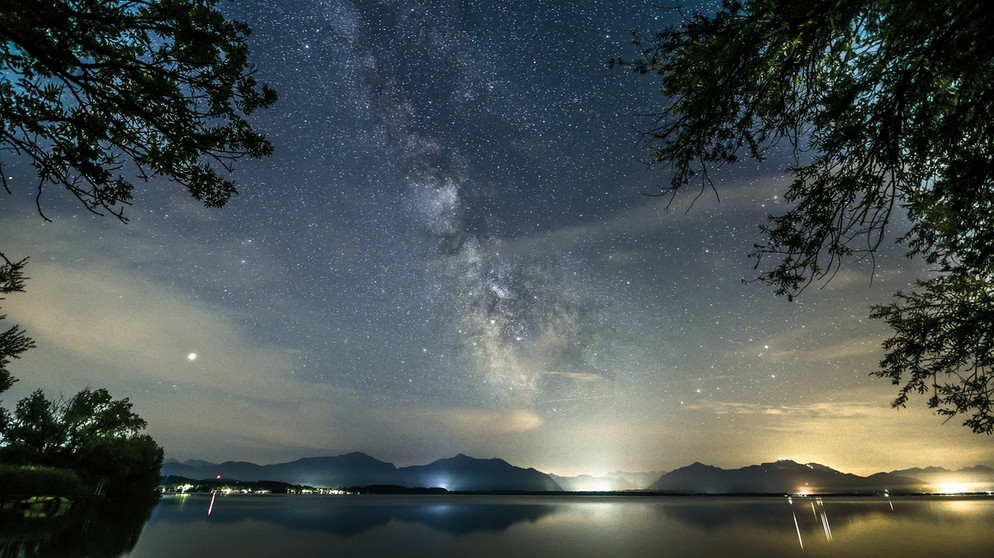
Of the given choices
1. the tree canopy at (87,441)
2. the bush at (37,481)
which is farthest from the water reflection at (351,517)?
the bush at (37,481)

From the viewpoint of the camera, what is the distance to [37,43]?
201 inches

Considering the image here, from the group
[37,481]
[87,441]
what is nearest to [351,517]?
[87,441]

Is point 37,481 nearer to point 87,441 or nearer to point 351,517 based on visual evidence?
point 87,441

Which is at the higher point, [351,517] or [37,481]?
[37,481]

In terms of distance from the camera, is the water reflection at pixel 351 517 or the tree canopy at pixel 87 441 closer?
the tree canopy at pixel 87 441

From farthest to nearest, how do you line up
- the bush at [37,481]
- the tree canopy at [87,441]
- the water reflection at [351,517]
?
1. the water reflection at [351,517]
2. the tree canopy at [87,441]
3. the bush at [37,481]

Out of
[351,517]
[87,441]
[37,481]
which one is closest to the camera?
[37,481]

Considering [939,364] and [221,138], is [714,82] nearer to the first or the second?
[221,138]

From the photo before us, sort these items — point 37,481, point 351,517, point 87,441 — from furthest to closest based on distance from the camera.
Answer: point 351,517 → point 87,441 → point 37,481

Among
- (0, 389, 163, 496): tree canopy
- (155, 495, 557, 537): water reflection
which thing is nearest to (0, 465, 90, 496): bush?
(0, 389, 163, 496): tree canopy

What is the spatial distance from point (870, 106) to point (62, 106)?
11.9 meters

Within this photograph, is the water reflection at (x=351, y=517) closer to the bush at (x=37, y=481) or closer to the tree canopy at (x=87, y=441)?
the tree canopy at (x=87, y=441)

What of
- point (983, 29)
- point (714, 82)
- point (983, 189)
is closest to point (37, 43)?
point (714, 82)

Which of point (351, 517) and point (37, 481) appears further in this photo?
point (351, 517)
